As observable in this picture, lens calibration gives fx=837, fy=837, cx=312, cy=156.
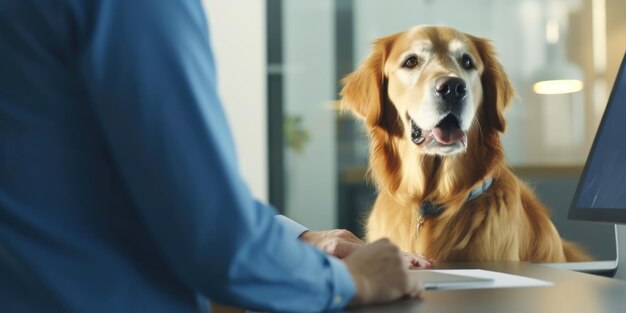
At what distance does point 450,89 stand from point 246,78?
2599mm

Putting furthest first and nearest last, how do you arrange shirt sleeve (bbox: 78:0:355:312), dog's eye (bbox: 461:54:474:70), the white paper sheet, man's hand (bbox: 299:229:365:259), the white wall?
the white wall < dog's eye (bbox: 461:54:474:70) < man's hand (bbox: 299:229:365:259) < the white paper sheet < shirt sleeve (bbox: 78:0:355:312)

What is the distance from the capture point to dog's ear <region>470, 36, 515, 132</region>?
1905mm

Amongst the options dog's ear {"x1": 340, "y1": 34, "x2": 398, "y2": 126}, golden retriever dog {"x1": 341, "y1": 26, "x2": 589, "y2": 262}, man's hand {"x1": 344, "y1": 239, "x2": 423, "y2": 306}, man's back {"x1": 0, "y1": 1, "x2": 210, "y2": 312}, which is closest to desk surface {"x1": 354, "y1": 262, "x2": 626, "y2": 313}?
man's hand {"x1": 344, "y1": 239, "x2": 423, "y2": 306}

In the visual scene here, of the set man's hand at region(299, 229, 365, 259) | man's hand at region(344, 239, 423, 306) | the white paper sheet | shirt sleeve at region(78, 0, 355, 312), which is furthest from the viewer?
man's hand at region(299, 229, 365, 259)

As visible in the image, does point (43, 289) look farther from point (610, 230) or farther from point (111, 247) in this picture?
point (610, 230)

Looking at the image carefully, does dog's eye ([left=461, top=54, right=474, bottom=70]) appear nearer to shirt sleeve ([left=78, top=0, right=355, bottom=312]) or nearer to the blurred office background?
shirt sleeve ([left=78, top=0, right=355, bottom=312])

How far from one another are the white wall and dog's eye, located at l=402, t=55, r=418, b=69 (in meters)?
2.46

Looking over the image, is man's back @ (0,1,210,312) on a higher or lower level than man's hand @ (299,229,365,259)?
higher

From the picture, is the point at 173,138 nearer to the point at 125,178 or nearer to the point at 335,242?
the point at 125,178

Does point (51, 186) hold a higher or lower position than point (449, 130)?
higher

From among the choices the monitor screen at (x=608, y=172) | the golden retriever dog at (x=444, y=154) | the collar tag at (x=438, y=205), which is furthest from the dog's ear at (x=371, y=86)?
the monitor screen at (x=608, y=172)

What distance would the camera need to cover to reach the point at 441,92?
74.3 inches

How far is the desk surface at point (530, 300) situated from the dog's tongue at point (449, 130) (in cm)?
84

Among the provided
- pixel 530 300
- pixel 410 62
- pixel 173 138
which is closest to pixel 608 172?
pixel 530 300
